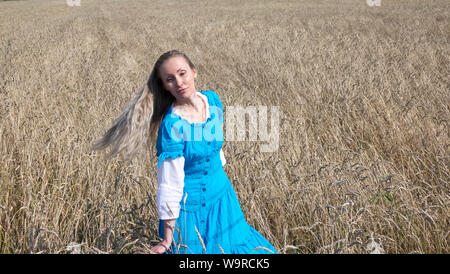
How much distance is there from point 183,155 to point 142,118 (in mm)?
243

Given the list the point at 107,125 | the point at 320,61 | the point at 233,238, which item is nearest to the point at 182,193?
the point at 233,238

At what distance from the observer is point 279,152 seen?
2857mm

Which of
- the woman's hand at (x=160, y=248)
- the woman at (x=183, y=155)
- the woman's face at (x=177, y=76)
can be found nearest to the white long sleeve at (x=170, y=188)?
the woman at (x=183, y=155)

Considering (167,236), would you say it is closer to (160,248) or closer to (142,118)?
(160,248)

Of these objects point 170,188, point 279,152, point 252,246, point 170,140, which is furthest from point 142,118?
point 279,152

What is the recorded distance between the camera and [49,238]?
1754mm

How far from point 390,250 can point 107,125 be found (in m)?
2.49

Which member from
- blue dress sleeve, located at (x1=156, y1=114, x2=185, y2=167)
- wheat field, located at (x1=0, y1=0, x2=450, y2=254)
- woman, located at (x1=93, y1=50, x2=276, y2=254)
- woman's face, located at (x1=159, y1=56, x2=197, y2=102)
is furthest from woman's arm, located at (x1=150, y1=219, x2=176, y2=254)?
woman's face, located at (x1=159, y1=56, x2=197, y2=102)

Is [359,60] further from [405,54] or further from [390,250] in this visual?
[390,250]

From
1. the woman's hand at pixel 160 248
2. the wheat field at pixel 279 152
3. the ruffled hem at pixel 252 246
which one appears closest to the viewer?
the woman's hand at pixel 160 248

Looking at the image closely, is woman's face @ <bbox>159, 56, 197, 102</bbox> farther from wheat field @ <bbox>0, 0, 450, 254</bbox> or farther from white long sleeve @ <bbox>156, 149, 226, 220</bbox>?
wheat field @ <bbox>0, 0, 450, 254</bbox>

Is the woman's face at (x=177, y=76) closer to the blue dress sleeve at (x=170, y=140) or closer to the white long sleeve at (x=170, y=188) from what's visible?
the blue dress sleeve at (x=170, y=140)

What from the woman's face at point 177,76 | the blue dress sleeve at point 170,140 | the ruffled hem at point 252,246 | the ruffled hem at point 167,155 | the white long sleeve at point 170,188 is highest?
the woman's face at point 177,76

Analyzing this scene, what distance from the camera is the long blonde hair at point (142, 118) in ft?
5.24
